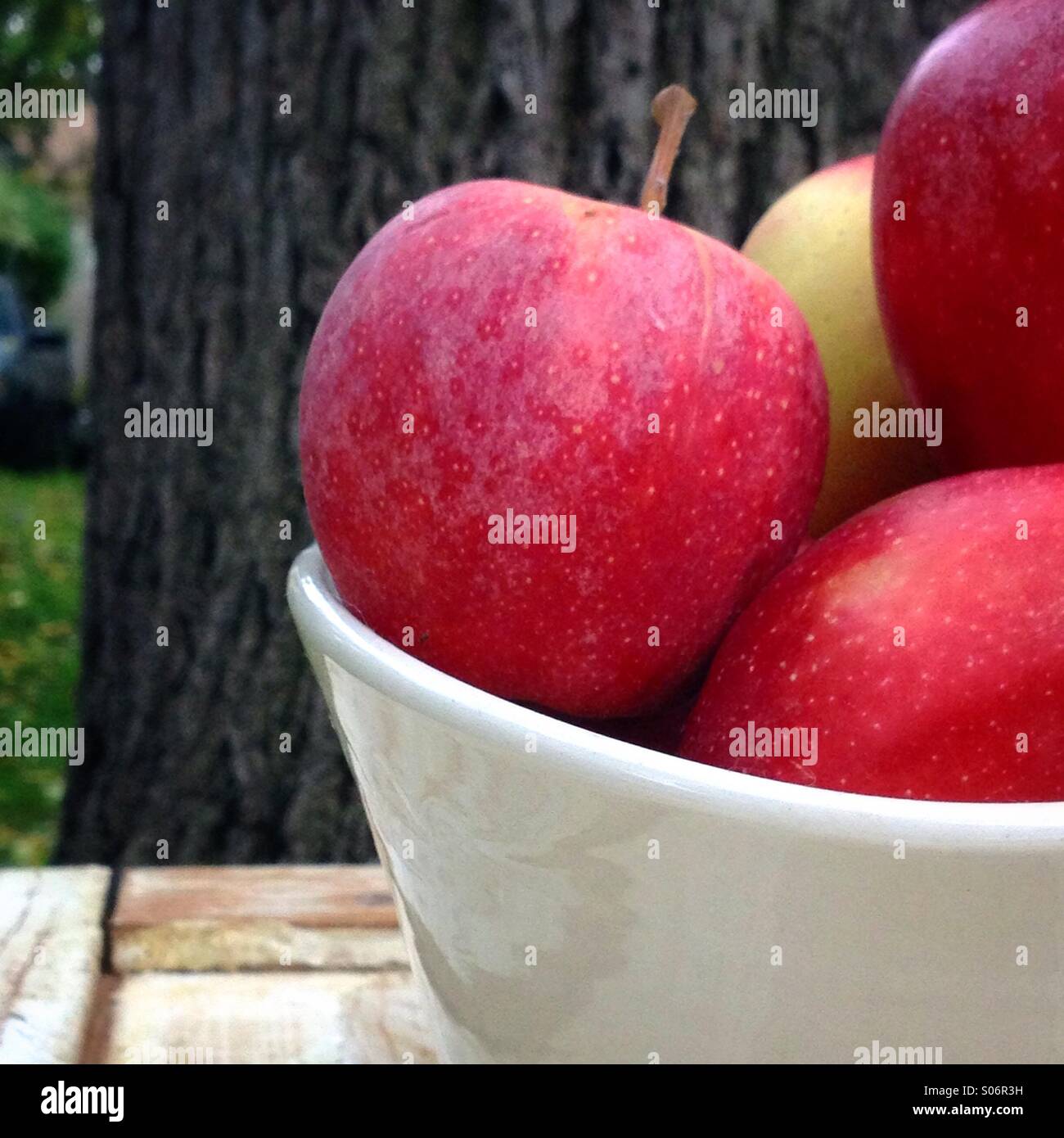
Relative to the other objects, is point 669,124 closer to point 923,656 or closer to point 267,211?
point 923,656

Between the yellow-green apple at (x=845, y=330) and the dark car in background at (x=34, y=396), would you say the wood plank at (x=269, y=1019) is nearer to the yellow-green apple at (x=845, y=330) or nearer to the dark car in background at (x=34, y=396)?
the yellow-green apple at (x=845, y=330)

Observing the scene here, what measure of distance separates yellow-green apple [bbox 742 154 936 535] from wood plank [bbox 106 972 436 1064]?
238mm

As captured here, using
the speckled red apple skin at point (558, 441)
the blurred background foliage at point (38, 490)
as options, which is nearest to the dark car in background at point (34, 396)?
the blurred background foliage at point (38, 490)

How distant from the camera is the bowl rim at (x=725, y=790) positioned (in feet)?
0.94

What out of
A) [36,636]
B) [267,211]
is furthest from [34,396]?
[267,211]

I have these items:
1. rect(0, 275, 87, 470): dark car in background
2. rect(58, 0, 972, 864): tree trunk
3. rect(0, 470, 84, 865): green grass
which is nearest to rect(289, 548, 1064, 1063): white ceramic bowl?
rect(58, 0, 972, 864): tree trunk

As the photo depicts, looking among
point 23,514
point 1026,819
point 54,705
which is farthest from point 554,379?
point 23,514

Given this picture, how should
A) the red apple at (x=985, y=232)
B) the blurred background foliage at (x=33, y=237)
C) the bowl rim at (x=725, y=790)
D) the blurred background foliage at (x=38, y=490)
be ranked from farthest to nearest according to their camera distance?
the blurred background foliage at (x=33, y=237) → the blurred background foliage at (x=38, y=490) → the red apple at (x=985, y=232) → the bowl rim at (x=725, y=790)

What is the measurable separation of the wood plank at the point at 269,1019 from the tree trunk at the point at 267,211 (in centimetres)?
34

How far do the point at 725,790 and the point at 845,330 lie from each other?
0.25 metres

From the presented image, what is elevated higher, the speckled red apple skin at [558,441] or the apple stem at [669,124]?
the apple stem at [669,124]

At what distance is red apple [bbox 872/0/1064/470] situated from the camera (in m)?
0.40

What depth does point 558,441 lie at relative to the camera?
→ 0.36 meters

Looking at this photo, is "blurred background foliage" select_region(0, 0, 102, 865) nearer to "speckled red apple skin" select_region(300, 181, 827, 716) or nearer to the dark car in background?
the dark car in background
